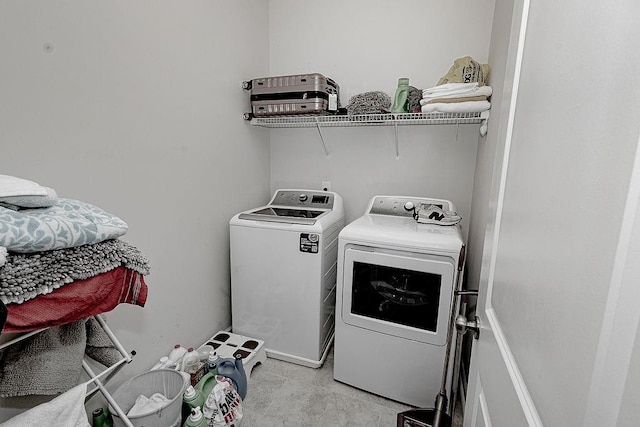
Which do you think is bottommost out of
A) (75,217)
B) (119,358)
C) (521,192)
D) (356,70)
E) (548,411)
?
(119,358)

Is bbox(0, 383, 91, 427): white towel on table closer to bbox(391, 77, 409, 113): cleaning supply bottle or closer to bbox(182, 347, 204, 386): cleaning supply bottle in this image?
bbox(182, 347, 204, 386): cleaning supply bottle

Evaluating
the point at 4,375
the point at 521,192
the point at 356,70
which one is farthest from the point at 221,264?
the point at 521,192

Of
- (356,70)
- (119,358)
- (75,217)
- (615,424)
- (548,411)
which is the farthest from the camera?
(356,70)

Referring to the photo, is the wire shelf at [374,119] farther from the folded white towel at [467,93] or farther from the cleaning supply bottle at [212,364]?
the cleaning supply bottle at [212,364]

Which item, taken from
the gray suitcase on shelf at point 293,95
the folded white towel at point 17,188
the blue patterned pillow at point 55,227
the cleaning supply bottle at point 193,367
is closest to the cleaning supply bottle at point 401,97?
the gray suitcase on shelf at point 293,95

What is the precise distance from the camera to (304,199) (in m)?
2.41

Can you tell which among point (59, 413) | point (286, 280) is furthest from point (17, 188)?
point (286, 280)

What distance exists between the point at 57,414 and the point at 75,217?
545 millimetres

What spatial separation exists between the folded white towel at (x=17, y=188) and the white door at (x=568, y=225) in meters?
1.15

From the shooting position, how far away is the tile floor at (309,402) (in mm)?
1658

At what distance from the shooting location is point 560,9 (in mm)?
566

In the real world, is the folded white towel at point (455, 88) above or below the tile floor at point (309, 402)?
above

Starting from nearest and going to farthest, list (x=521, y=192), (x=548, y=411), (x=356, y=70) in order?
(x=548, y=411) < (x=521, y=192) < (x=356, y=70)

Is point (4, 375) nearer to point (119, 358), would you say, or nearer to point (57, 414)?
point (57, 414)
